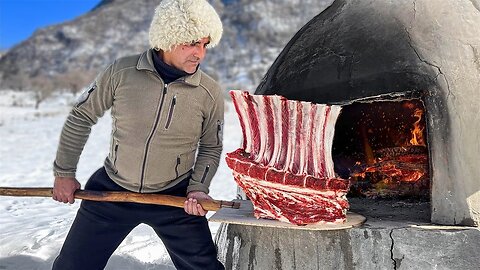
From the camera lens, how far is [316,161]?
97.7 inches

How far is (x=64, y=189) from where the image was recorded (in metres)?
2.71

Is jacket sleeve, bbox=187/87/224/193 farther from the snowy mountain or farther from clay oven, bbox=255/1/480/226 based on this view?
the snowy mountain

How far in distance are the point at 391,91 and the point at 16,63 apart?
8657 centimetres

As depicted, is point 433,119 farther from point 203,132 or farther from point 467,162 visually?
point 203,132

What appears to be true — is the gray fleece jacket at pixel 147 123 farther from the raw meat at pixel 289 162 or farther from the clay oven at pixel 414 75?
the clay oven at pixel 414 75

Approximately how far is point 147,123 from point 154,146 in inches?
4.5

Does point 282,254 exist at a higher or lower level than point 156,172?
lower

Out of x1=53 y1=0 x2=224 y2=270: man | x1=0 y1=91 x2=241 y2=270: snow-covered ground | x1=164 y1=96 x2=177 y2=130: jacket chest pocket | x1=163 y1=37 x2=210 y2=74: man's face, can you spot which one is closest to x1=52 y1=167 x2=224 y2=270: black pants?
x1=53 y1=0 x2=224 y2=270: man

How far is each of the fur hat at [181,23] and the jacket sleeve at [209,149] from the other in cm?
38

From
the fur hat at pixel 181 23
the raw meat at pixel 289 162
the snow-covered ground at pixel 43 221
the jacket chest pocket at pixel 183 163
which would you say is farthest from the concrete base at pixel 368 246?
the snow-covered ground at pixel 43 221

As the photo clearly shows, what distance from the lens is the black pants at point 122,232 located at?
2721 millimetres

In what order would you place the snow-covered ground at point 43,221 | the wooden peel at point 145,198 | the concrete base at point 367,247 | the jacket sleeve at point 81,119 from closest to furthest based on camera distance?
the concrete base at point 367,247, the wooden peel at point 145,198, the jacket sleeve at point 81,119, the snow-covered ground at point 43,221

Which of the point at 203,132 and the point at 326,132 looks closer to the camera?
→ the point at 326,132

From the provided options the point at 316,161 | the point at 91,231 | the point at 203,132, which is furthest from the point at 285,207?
the point at 91,231
